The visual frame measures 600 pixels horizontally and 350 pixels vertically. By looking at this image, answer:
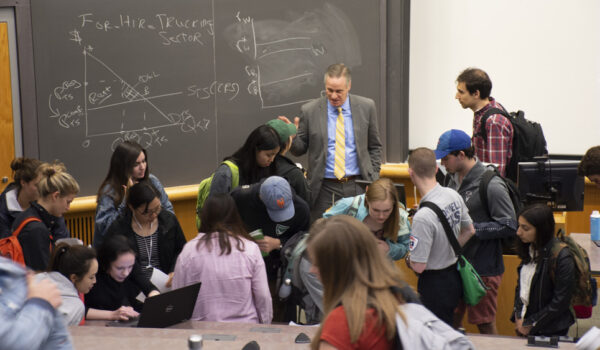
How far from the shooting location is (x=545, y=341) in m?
3.06

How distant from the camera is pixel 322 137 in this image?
605 cm

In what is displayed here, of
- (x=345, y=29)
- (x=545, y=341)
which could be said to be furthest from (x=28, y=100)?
(x=545, y=341)

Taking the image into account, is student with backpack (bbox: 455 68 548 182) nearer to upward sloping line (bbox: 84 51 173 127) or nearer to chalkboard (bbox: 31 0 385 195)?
chalkboard (bbox: 31 0 385 195)

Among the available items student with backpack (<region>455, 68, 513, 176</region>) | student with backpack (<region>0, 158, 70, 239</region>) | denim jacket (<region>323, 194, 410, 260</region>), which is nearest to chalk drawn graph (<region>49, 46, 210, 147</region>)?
student with backpack (<region>0, 158, 70, 239</region>)

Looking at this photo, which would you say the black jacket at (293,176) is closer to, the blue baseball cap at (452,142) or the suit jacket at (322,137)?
the blue baseball cap at (452,142)

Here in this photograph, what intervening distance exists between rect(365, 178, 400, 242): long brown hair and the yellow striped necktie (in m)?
1.98

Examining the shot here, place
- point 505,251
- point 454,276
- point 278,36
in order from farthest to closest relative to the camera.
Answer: point 278,36 → point 505,251 → point 454,276

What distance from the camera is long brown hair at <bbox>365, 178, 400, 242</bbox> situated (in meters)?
3.95

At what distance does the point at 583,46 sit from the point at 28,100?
4.96 metres

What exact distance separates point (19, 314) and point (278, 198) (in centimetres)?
216

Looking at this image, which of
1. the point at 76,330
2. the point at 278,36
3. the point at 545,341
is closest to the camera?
the point at 545,341

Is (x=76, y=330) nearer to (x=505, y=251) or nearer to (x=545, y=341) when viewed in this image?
(x=545, y=341)

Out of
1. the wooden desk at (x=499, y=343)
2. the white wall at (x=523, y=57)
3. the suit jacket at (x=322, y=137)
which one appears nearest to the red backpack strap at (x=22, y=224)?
the wooden desk at (x=499, y=343)

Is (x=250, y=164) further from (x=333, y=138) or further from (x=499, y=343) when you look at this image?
(x=499, y=343)
